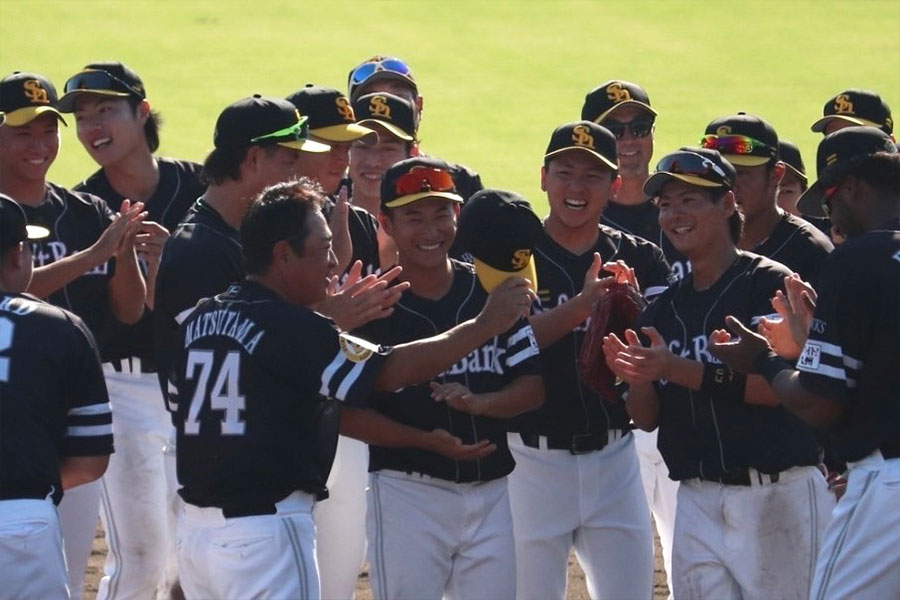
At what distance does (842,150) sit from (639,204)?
192 cm

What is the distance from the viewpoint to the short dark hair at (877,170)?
4273mm

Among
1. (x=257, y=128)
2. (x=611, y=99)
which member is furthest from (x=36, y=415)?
(x=611, y=99)

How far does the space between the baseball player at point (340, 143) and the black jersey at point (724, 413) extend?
3.77ft

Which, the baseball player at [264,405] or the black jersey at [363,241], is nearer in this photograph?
the baseball player at [264,405]

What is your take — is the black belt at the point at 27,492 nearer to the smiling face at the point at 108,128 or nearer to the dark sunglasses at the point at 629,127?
the smiling face at the point at 108,128

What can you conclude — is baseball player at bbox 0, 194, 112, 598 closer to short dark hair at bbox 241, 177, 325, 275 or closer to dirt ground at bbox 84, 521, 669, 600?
short dark hair at bbox 241, 177, 325, 275

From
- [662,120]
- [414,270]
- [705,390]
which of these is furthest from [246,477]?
[662,120]

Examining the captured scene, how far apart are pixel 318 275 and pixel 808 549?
6.08ft

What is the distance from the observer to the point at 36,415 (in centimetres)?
392

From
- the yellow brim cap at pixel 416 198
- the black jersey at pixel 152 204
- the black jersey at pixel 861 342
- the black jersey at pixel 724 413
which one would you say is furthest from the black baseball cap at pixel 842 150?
the black jersey at pixel 152 204

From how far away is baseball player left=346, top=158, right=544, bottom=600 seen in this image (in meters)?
4.70

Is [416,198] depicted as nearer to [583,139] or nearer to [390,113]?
[583,139]

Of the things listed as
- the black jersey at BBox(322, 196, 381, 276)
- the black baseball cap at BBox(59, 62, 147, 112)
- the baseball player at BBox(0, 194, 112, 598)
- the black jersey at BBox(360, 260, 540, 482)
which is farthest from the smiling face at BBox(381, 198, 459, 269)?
the black baseball cap at BBox(59, 62, 147, 112)

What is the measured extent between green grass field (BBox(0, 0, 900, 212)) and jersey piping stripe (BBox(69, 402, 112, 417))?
378 inches
